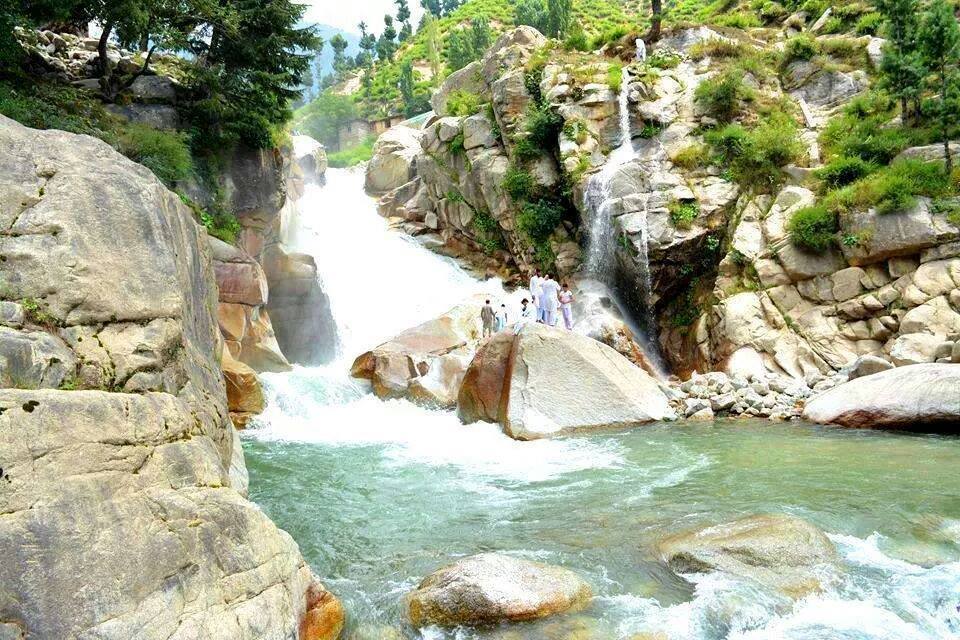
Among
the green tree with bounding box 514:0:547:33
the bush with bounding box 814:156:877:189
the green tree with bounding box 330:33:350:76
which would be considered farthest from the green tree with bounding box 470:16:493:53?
the bush with bounding box 814:156:877:189

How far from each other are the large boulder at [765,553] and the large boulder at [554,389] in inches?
283

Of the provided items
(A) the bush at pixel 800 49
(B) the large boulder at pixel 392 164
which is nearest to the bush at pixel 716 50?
(A) the bush at pixel 800 49

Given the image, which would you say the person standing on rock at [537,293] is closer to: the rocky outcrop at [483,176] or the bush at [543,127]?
the rocky outcrop at [483,176]

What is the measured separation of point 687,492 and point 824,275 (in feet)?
44.4

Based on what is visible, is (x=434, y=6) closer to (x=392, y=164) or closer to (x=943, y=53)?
(x=392, y=164)

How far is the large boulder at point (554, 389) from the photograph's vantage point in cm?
1478

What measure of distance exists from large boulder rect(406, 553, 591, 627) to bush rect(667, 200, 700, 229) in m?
18.3

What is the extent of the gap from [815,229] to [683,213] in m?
4.43

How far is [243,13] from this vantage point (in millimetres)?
20844

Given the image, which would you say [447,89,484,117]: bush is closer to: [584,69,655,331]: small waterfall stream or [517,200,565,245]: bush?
[517,200,565,245]: bush

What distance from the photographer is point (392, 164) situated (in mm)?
41969

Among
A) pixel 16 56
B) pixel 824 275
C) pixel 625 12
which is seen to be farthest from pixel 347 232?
pixel 625 12

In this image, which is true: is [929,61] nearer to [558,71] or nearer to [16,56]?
[558,71]

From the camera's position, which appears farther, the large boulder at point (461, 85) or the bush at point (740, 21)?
the large boulder at point (461, 85)
